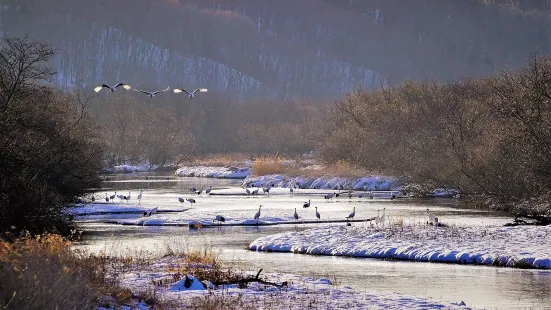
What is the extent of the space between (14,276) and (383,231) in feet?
83.5

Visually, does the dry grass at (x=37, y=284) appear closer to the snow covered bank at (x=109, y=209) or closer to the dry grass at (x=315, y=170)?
the snow covered bank at (x=109, y=209)

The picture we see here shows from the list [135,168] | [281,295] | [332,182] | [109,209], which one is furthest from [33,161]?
[135,168]

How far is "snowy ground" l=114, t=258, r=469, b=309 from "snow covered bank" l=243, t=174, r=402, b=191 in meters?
56.8

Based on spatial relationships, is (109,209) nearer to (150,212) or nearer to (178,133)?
(150,212)

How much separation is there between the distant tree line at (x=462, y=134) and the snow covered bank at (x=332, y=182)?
1.65 m

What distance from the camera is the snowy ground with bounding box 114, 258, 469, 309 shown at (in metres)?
20.4

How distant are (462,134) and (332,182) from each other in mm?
21840

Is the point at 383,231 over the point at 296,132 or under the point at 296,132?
under

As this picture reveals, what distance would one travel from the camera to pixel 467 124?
6912cm

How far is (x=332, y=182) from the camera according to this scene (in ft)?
279

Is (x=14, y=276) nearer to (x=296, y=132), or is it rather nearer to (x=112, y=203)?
(x=112, y=203)

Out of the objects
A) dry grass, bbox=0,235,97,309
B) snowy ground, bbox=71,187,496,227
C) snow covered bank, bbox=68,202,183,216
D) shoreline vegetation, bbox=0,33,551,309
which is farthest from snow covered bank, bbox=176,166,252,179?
dry grass, bbox=0,235,97,309

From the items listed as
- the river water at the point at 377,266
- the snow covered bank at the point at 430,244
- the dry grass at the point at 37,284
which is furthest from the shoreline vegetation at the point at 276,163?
the river water at the point at 377,266

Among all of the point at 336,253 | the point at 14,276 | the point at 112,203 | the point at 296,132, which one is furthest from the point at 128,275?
the point at 296,132
